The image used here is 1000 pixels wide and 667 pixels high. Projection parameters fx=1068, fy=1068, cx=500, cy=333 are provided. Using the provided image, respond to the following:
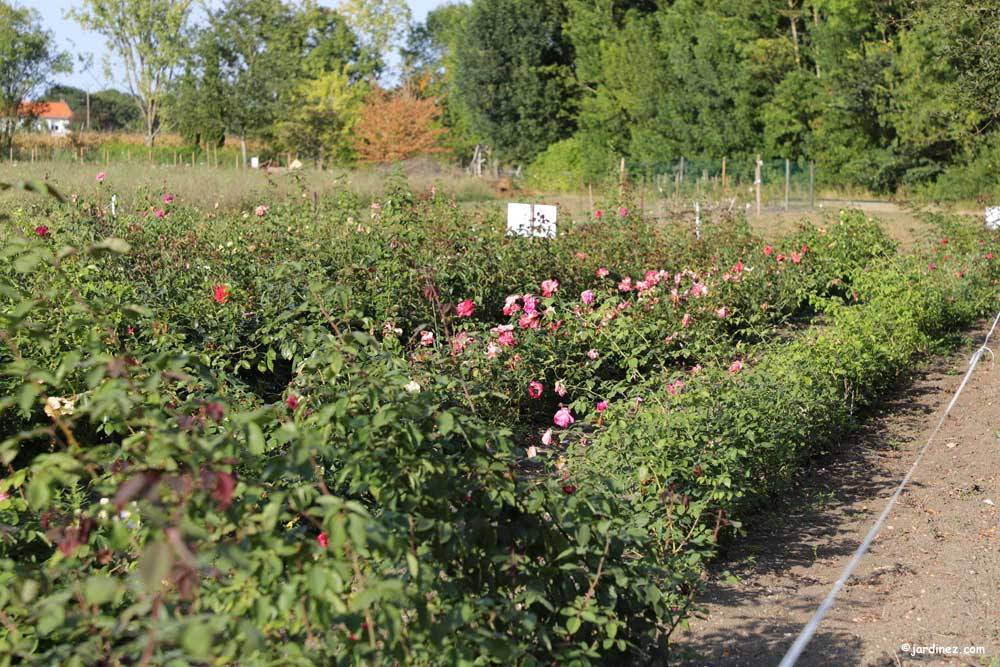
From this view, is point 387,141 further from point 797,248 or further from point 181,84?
point 797,248

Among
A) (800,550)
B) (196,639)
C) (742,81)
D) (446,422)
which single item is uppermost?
(742,81)

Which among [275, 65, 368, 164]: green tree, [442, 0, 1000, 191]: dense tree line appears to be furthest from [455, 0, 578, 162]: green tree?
[275, 65, 368, 164]: green tree

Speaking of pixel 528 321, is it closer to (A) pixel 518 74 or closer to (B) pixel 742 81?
(B) pixel 742 81

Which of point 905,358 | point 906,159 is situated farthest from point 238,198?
point 906,159

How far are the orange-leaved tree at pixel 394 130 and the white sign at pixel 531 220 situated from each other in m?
29.8

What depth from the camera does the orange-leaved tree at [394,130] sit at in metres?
37.7

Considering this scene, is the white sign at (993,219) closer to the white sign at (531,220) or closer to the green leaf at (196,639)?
the white sign at (531,220)

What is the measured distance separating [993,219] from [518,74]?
28549mm

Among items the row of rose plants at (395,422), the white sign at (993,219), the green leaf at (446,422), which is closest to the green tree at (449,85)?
the white sign at (993,219)

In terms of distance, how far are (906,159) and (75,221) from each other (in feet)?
79.1

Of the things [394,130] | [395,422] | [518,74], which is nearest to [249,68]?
[394,130]

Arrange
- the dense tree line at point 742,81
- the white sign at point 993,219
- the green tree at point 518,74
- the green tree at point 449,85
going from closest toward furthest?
1. the white sign at point 993,219
2. the dense tree line at point 742,81
3. the green tree at point 518,74
4. the green tree at point 449,85

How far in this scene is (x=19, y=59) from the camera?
3406cm

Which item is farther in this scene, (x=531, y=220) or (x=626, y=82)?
(x=626, y=82)
